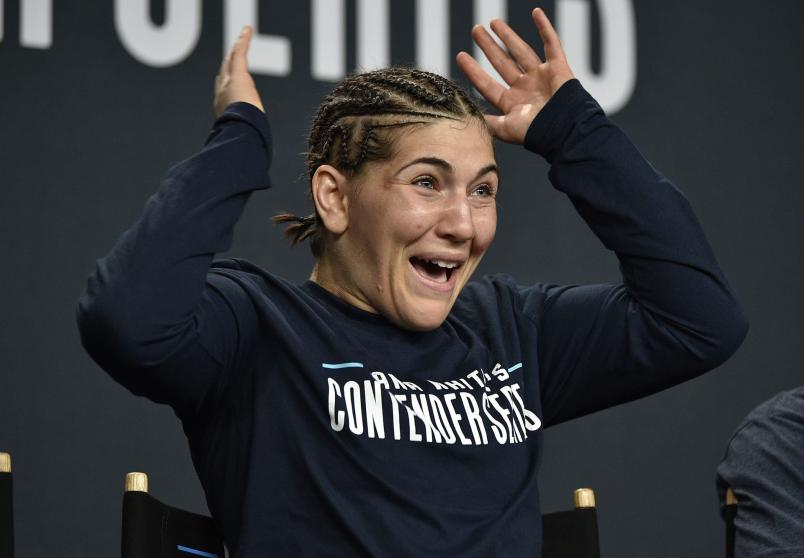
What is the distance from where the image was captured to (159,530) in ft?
4.72

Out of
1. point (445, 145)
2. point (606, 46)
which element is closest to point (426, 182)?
point (445, 145)

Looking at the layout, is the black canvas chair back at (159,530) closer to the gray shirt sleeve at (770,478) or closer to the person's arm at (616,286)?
the person's arm at (616,286)

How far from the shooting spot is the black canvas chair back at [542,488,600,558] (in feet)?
5.46

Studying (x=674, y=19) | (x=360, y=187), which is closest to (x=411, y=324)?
(x=360, y=187)

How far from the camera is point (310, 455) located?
4.38 feet

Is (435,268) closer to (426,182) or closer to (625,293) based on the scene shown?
(426,182)

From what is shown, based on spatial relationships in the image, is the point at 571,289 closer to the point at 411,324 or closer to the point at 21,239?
the point at 411,324

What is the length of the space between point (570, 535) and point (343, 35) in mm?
1545

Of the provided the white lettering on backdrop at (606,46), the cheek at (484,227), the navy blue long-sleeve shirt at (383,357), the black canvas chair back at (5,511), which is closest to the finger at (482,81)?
the navy blue long-sleeve shirt at (383,357)

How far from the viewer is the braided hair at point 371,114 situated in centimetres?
147

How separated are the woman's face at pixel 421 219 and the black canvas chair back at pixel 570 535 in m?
0.40

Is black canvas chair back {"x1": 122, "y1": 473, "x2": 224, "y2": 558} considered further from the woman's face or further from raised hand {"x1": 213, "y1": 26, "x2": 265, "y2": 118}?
raised hand {"x1": 213, "y1": 26, "x2": 265, "y2": 118}

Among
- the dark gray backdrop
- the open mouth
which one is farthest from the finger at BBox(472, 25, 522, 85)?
the dark gray backdrop

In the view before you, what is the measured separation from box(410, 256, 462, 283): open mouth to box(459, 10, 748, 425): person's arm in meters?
0.16
